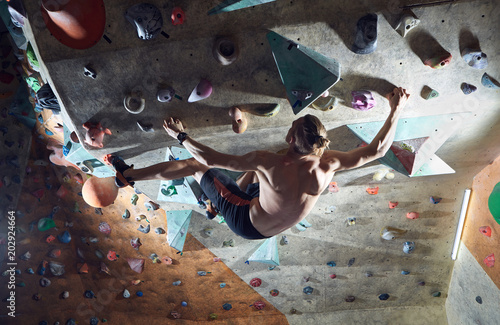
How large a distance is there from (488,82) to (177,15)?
2.22 meters

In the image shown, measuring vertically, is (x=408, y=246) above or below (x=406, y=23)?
below

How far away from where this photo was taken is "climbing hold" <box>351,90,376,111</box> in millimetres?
2713

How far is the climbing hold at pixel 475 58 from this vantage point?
2482mm

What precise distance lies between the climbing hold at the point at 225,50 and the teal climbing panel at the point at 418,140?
1.10m

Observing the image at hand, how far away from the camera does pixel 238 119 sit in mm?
2793

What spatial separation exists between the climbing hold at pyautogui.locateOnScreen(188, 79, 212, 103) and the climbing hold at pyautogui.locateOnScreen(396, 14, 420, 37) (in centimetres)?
134

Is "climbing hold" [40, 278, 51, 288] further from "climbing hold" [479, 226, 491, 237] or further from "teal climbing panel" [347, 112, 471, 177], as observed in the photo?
"climbing hold" [479, 226, 491, 237]

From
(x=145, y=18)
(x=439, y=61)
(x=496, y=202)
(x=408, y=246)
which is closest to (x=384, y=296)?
(x=408, y=246)

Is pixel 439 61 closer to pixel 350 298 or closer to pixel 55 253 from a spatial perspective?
pixel 350 298

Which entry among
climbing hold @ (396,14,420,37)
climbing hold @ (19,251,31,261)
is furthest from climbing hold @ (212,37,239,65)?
climbing hold @ (19,251,31,261)

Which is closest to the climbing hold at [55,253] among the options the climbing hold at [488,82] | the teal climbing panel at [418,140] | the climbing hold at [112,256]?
the climbing hold at [112,256]

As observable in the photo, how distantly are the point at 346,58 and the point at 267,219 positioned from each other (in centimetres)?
128

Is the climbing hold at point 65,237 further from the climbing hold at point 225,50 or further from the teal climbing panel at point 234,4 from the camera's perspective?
the teal climbing panel at point 234,4

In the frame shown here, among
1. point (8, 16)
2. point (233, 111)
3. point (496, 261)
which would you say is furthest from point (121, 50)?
point (496, 261)
